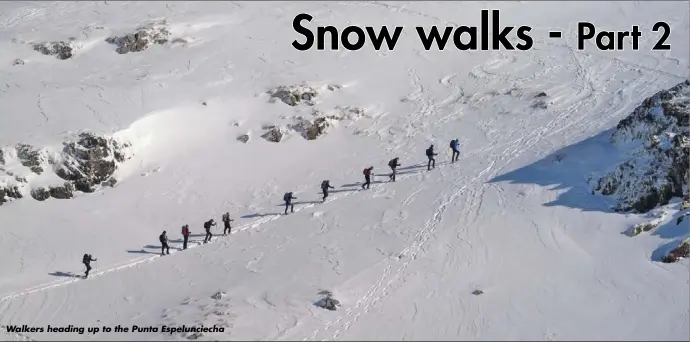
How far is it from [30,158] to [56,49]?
461 inches

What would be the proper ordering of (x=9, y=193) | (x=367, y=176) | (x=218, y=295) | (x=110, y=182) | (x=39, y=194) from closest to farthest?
1. (x=218, y=295)
2. (x=367, y=176)
3. (x=9, y=193)
4. (x=39, y=194)
5. (x=110, y=182)

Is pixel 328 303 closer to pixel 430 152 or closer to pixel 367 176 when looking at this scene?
pixel 367 176

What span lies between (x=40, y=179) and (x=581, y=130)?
27226 millimetres

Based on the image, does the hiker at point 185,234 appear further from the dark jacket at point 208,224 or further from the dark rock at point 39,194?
the dark rock at point 39,194

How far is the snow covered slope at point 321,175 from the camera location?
28422 mm

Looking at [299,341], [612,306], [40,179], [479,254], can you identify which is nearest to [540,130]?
[479,254]

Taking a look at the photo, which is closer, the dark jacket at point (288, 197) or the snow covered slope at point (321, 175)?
the snow covered slope at point (321, 175)

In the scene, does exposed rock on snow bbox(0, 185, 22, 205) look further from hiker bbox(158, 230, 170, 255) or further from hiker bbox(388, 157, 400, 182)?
hiker bbox(388, 157, 400, 182)

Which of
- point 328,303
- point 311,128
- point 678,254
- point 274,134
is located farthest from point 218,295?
point 678,254

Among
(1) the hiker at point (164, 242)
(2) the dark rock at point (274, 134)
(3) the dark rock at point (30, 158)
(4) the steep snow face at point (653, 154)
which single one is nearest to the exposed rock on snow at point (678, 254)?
(4) the steep snow face at point (653, 154)

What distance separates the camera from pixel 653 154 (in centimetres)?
3347

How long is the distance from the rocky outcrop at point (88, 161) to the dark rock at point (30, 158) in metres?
0.87

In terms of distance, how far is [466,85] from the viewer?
48031mm

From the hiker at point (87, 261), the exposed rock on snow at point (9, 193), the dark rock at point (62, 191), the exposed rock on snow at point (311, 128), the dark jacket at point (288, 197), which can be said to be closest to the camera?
the hiker at point (87, 261)
